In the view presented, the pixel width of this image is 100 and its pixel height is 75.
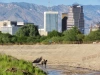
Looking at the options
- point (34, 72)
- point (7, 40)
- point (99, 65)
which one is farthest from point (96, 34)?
point (34, 72)

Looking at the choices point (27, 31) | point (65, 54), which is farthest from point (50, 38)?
point (65, 54)

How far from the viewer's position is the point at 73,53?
54656 mm

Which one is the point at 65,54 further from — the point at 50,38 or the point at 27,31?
the point at 27,31

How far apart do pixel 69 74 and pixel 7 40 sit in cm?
6501

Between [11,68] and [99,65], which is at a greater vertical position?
[11,68]

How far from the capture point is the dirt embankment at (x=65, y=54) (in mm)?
45094

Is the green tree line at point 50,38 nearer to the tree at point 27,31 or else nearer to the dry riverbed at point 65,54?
the tree at point 27,31

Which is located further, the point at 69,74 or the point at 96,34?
the point at 96,34

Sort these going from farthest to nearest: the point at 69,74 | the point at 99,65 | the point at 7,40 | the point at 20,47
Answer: the point at 7,40
the point at 20,47
the point at 99,65
the point at 69,74

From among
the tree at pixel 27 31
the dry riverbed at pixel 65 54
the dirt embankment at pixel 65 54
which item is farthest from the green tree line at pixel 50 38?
the dry riverbed at pixel 65 54

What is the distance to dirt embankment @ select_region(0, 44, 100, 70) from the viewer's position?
4509cm

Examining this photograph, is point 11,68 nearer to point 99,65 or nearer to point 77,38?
point 99,65

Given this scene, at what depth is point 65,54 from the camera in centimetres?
5462

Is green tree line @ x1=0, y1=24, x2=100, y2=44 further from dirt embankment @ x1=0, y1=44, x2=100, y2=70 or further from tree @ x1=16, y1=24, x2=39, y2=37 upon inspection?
dirt embankment @ x1=0, y1=44, x2=100, y2=70
